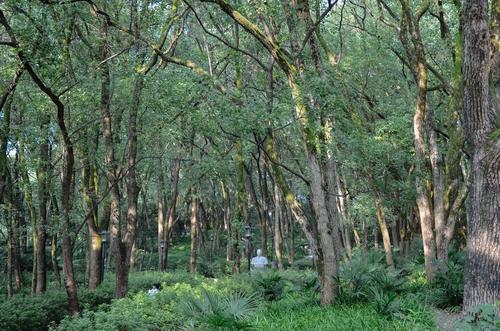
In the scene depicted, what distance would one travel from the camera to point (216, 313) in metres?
6.85

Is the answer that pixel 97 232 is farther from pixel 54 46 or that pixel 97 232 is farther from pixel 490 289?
pixel 490 289

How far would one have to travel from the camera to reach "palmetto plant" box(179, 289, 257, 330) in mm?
6707

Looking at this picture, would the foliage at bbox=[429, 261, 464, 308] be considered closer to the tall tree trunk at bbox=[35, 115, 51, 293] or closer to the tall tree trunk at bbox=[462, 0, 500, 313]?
the tall tree trunk at bbox=[462, 0, 500, 313]

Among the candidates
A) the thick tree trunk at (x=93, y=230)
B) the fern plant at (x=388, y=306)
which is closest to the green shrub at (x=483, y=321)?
the fern plant at (x=388, y=306)

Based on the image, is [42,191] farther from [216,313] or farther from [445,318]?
[445,318]

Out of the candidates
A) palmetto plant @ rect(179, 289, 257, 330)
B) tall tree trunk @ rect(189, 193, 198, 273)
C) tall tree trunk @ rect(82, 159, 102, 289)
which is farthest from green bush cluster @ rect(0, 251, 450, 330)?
tall tree trunk @ rect(189, 193, 198, 273)

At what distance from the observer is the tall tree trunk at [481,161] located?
25.3 ft

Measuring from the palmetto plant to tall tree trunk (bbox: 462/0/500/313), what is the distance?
138 inches

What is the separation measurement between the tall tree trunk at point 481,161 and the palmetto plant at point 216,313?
3509mm

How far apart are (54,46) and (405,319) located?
7439 millimetres

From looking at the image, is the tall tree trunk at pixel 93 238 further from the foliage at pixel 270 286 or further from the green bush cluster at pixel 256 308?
the foliage at pixel 270 286

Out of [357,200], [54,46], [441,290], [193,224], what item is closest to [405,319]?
[441,290]

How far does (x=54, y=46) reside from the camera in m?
9.05

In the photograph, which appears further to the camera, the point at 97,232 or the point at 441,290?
the point at 97,232
